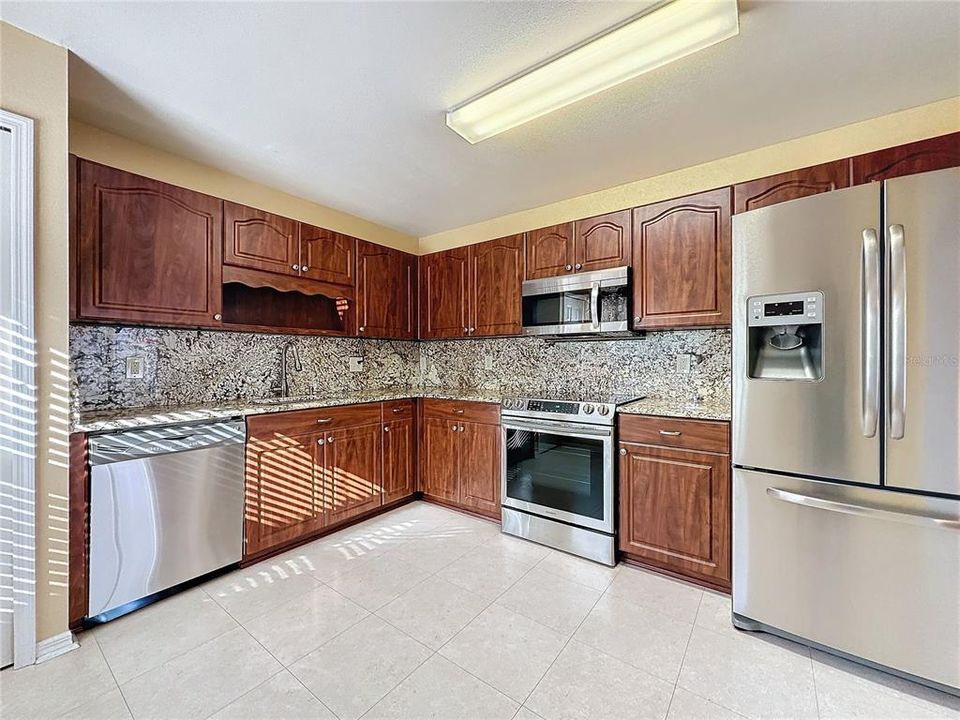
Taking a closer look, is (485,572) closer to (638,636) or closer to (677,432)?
(638,636)

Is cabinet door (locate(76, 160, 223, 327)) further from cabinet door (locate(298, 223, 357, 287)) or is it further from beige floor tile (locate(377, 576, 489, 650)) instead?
beige floor tile (locate(377, 576, 489, 650))

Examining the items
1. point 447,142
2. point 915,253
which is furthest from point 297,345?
point 915,253

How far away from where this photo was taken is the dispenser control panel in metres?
1.64

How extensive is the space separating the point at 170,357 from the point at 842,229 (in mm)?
3552

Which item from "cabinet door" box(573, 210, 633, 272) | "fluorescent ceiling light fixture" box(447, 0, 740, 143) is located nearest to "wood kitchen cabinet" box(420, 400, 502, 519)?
"cabinet door" box(573, 210, 633, 272)

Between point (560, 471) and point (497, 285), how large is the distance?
151 centimetres

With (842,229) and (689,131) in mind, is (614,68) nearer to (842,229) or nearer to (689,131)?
(689,131)

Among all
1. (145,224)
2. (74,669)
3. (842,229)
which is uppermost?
(145,224)

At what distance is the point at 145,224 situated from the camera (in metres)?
2.20

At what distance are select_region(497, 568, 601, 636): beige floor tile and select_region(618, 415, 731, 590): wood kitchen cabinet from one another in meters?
0.44

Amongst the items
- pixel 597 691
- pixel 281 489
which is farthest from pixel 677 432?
pixel 281 489

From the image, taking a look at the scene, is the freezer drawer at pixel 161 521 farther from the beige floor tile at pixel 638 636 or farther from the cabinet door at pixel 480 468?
the beige floor tile at pixel 638 636

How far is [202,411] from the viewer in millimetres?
2227

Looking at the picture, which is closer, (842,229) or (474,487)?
(842,229)
